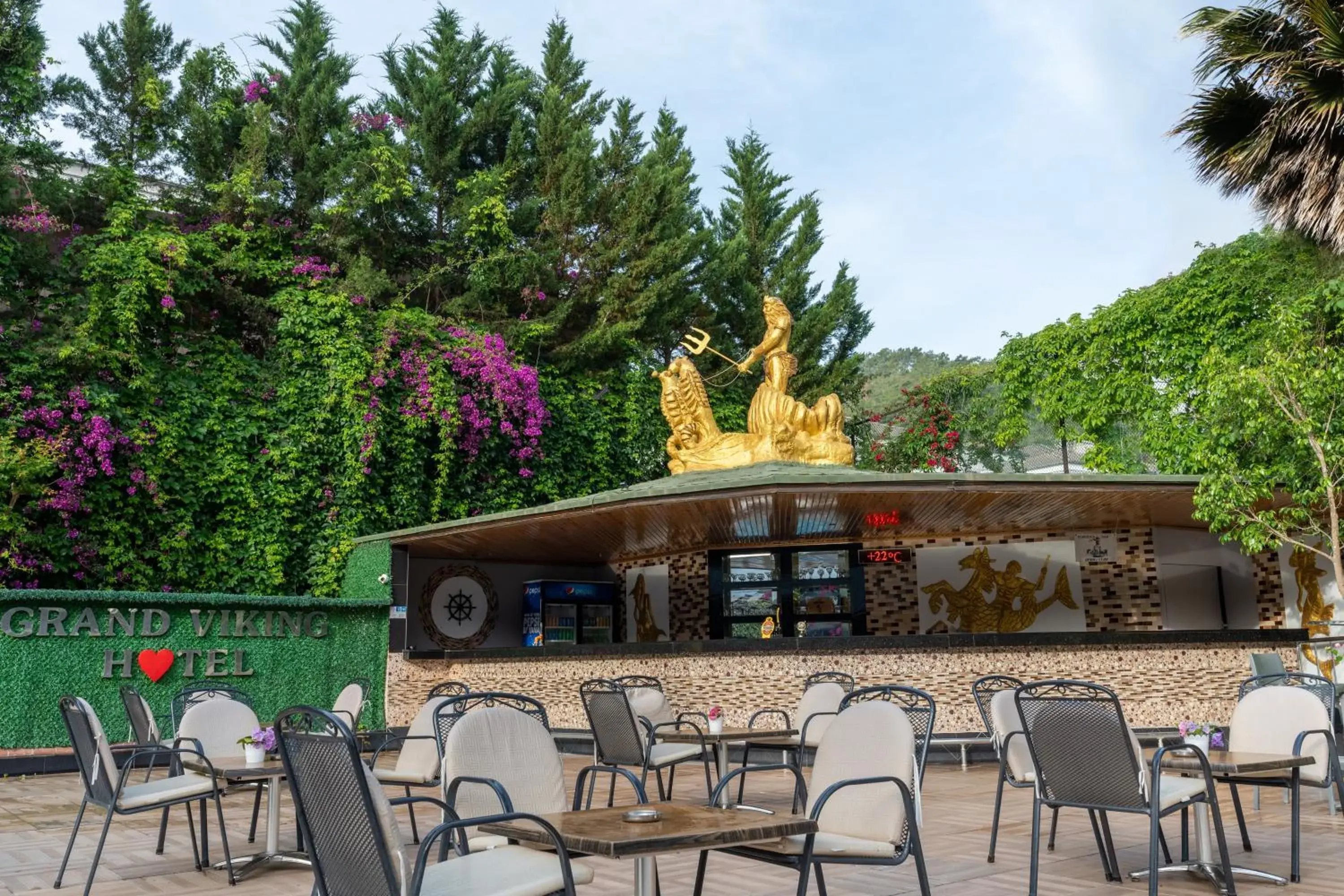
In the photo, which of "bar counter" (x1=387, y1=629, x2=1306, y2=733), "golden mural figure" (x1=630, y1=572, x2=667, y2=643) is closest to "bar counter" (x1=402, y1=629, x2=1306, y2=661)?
"bar counter" (x1=387, y1=629, x2=1306, y2=733)

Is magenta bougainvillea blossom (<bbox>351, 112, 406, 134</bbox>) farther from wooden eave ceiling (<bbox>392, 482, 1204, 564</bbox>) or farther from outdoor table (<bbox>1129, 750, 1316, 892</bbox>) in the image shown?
outdoor table (<bbox>1129, 750, 1316, 892</bbox>)

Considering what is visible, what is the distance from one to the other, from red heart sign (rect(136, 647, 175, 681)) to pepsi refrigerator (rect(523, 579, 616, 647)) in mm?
5759

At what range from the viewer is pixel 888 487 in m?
10.5

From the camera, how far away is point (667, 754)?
6949 millimetres

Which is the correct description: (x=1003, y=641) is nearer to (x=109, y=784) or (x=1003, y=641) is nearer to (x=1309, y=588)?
(x=1309, y=588)

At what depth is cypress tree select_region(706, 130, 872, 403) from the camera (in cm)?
2366

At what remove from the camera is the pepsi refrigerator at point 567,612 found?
16641 millimetres

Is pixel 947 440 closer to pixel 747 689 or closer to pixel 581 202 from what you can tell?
pixel 581 202

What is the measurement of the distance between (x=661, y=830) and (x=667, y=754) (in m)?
4.24

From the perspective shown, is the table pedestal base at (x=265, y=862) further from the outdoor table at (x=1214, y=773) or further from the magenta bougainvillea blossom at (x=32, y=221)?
the magenta bougainvillea blossom at (x=32, y=221)

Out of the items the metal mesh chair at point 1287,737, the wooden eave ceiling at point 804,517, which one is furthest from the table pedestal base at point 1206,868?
the wooden eave ceiling at point 804,517

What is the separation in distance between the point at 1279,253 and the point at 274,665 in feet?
62.7

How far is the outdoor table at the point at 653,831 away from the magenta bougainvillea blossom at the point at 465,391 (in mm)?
12261

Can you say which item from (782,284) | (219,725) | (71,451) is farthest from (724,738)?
(782,284)
